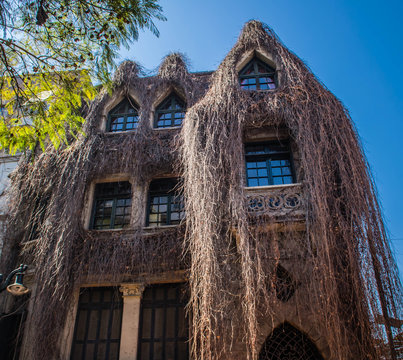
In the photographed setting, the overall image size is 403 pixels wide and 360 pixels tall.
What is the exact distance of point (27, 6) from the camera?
5.86m

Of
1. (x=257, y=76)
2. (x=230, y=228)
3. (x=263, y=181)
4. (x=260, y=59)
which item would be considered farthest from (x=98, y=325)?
(x=260, y=59)

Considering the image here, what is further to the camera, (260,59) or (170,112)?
(170,112)

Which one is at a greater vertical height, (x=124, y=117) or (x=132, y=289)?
(x=124, y=117)

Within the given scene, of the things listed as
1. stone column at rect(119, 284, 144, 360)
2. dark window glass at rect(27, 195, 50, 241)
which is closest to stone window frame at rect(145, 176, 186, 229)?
stone column at rect(119, 284, 144, 360)

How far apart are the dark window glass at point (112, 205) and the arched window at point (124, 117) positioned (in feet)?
7.35

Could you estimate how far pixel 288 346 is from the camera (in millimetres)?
8164

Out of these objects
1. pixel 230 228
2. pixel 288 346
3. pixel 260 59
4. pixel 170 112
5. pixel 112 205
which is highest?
pixel 260 59

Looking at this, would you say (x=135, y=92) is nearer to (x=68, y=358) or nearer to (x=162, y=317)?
(x=162, y=317)

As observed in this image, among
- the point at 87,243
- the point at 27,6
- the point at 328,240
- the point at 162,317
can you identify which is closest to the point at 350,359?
the point at 328,240

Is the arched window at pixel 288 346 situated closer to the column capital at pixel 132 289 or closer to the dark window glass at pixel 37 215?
the column capital at pixel 132 289

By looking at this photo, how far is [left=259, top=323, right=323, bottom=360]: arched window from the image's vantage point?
26.2 feet

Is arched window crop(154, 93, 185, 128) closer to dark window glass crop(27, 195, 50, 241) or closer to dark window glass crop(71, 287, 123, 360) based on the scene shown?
dark window glass crop(27, 195, 50, 241)

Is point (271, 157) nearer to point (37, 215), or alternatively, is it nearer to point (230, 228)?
point (230, 228)

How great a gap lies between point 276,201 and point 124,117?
265 inches
